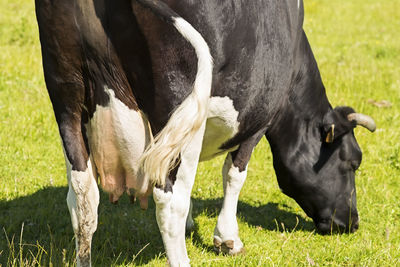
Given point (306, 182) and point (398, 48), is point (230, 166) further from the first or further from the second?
point (398, 48)

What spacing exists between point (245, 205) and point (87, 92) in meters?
2.72

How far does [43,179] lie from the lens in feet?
19.4

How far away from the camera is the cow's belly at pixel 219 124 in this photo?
3.82 metres

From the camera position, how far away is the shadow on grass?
460 cm

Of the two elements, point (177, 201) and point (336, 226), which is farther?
point (336, 226)

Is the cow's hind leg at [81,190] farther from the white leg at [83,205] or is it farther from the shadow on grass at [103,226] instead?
the shadow on grass at [103,226]

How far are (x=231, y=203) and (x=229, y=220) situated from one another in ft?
0.45

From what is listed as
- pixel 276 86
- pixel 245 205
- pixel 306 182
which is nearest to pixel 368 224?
pixel 306 182

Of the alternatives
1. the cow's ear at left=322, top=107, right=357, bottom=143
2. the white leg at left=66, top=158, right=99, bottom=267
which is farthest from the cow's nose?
the white leg at left=66, top=158, right=99, bottom=267

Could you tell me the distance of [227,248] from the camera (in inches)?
190

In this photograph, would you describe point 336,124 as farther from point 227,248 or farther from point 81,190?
point 81,190

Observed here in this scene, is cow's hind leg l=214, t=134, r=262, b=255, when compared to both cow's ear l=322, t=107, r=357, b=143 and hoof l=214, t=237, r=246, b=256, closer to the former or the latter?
hoof l=214, t=237, r=246, b=256

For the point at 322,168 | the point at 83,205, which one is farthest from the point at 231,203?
the point at 83,205

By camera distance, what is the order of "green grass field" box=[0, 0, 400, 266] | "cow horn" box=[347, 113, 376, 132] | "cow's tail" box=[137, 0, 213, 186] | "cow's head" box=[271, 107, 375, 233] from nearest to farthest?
"cow's tail" box=[137, 0, 213, 186] → "green grass field" box=[0, 0, 400, 266] → "cow horn" box=[347, 113, 376, 132] → "cow's head" box=[271, 107, 375, 233]
